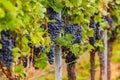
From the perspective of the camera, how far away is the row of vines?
2933 millimetres

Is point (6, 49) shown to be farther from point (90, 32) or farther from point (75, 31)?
point (90, 32)

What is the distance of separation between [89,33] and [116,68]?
15.5ft

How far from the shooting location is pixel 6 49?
293 centimetres

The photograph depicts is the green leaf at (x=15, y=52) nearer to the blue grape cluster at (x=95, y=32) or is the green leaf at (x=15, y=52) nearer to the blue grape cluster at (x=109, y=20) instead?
the blue grape cluster at (x=95, y=32)

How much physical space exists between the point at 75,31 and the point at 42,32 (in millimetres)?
773

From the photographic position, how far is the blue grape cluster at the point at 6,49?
2.91m

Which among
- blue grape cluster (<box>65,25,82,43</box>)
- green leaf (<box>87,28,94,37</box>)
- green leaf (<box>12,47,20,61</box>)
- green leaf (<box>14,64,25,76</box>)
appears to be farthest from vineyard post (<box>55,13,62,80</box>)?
green leaf (<box>12,47,20,61</box>)

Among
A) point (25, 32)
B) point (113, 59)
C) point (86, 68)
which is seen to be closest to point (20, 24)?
point (25, 32)

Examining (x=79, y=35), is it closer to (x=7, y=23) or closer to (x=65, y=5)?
(x=65, y=5)

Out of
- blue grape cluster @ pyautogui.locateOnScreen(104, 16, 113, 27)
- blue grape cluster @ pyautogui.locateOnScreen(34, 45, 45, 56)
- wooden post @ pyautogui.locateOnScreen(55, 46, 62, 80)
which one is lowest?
blue grape cluster @ pyautogui.locateOnScreen(34, 45, 45, 56)

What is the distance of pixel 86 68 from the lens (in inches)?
352

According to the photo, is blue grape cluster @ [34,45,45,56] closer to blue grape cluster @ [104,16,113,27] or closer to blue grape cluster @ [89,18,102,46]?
blue grape cluster @ [89,18,102,46]

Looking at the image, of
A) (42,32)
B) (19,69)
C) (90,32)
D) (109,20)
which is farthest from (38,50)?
(109,20)

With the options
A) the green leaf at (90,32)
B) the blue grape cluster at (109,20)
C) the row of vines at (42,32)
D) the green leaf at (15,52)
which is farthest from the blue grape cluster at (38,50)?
the blue grape cluster at (109,20)
